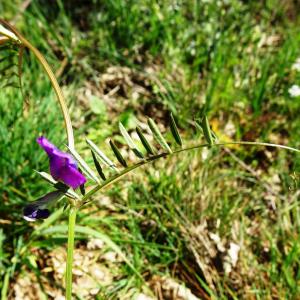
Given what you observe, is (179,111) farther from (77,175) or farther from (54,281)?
(77,175)

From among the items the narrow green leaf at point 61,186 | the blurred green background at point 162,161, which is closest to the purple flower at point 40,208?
the narrow green leaf at point 61,186

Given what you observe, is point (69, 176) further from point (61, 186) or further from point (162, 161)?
point (162, 161)

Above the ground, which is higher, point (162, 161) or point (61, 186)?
point (61, 186)

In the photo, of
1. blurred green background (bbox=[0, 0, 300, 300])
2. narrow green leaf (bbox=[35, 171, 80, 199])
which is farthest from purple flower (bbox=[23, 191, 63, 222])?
blurred green background (bbox=[0, 0, 300, 300])

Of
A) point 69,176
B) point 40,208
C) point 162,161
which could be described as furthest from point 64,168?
point 162,161

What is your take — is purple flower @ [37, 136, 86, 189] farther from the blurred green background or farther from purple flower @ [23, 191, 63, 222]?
the blurred green background

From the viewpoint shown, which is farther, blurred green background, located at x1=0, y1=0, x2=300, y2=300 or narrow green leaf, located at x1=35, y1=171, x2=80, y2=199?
blurred green background, located at x1=0, y1=0, x2=300, y2=300
